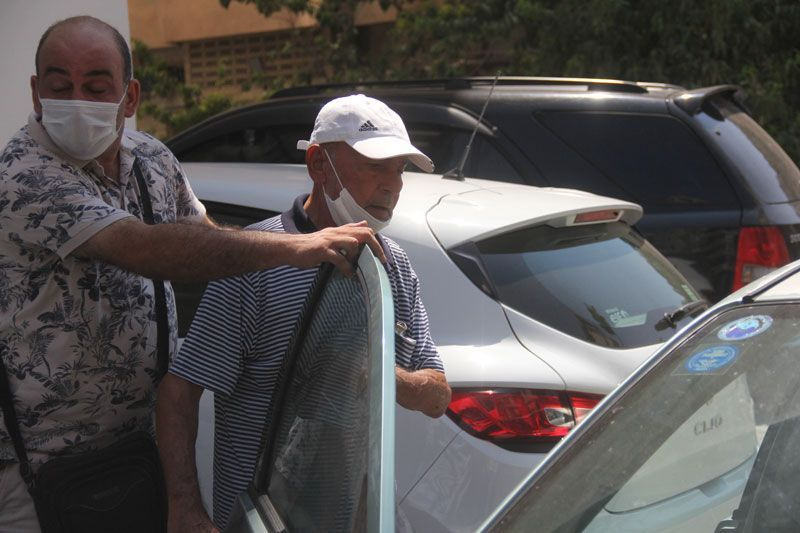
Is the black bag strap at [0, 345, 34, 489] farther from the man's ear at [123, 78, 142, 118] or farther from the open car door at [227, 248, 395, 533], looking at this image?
the man's ear at [123, 78, 142, 118]

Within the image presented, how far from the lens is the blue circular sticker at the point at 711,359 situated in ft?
7.36

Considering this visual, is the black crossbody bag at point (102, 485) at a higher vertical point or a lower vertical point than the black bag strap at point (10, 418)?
lower

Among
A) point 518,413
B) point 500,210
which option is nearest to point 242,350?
point 518,413

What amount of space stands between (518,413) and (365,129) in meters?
0.97

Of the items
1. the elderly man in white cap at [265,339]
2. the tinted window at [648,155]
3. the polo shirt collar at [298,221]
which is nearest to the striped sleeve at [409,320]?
the elderly man in white cap at [265,339]

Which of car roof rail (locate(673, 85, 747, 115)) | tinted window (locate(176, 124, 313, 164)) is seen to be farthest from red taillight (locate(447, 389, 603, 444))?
tinted window (locate(176, 124, 313, 164))

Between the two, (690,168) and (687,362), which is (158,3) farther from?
(687,362)

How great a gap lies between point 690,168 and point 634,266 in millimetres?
1858

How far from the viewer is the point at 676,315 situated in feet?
12.6

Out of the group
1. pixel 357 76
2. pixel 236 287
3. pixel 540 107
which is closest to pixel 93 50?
Result: pixel 236 287

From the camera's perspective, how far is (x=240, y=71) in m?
16.1

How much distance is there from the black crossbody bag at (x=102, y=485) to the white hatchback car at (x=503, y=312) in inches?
26.0

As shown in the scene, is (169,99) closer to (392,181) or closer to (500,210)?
(500,210)

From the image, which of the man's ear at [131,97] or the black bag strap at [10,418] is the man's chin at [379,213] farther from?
the black bag strap at [10,418]
